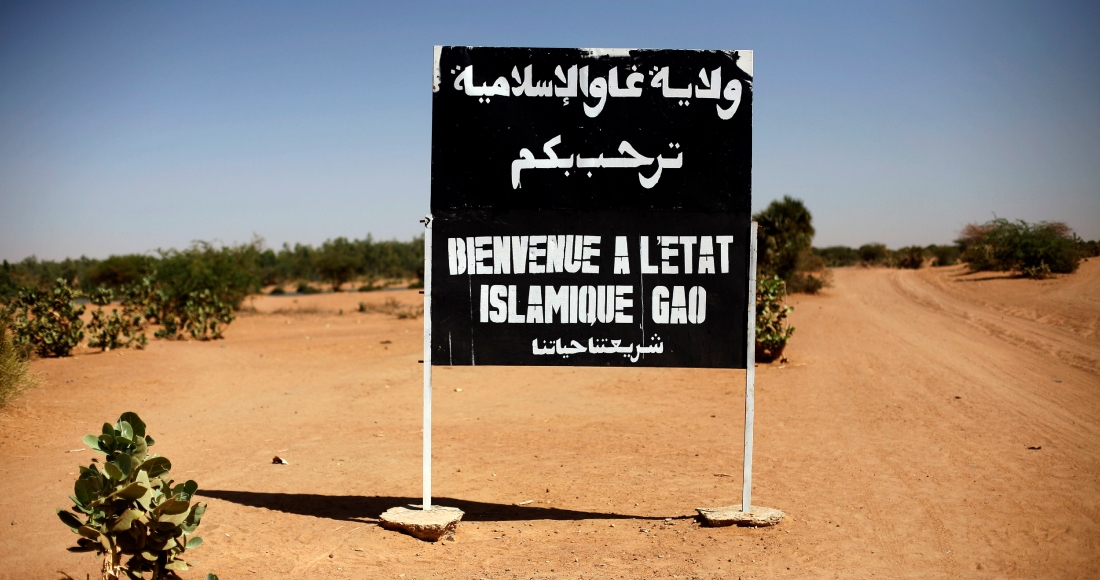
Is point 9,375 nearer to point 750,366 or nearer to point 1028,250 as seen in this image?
point 750,366

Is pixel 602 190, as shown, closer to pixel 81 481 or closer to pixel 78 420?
pixel 81 481

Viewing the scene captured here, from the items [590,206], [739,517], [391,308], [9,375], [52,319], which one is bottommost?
[739,517]

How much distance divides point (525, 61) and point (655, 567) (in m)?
4.24

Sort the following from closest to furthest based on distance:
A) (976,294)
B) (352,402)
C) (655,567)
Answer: (655,567) < (352,402) < (976,294)

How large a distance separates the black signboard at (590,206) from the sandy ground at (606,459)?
1606 millimetres

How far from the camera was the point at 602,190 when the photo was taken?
22.1 ft

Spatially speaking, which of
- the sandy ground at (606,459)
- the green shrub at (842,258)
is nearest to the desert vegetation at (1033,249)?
the sandy ground at (606,459)

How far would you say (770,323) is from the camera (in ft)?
52.6

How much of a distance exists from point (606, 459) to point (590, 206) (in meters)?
3.68

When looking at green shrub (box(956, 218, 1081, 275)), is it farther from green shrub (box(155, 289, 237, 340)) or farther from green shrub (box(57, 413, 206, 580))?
green shrub (box(57, 413, 206, 580))

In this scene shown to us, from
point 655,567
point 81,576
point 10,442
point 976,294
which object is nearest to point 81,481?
point 81,576

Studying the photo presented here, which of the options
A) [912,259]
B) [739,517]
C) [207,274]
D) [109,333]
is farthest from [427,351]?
[912,259]

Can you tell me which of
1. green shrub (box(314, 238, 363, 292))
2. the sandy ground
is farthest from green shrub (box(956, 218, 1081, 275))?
green shrub (box(314, 238, 363, 292))

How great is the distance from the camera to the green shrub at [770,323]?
15.9 m
